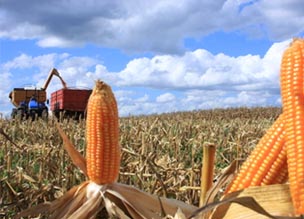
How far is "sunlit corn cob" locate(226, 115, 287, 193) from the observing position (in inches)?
87.9

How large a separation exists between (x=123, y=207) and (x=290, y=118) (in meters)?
2.19

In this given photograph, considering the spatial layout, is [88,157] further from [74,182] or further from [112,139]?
[74,182]

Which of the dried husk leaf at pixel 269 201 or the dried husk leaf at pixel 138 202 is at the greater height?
the dried husk leaf at pixel 269 201

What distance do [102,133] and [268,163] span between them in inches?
71.5

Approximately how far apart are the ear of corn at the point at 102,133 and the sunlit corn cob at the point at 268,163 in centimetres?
164

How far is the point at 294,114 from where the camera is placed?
2.07m

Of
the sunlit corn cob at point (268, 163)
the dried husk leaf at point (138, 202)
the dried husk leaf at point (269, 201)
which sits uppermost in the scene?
the sunlit corn cob at point (268, 163)

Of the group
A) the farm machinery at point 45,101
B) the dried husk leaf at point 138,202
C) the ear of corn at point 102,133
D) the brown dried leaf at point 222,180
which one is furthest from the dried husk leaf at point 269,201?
the farm machinery at point 45,101

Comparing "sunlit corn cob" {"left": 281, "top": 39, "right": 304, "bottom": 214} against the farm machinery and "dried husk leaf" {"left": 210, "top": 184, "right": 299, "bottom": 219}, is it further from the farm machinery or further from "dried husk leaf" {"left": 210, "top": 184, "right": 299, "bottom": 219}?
the farm machinery

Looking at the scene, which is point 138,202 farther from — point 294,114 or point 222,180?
point 294,114

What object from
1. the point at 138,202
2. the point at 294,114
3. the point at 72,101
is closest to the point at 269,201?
the point at 294,114

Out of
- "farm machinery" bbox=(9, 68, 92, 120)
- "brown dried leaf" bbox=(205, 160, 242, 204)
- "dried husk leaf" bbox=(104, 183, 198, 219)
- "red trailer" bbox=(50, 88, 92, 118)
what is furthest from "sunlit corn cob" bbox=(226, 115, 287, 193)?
Result: "red trailer" bbox=(50, 88, 92, 118)

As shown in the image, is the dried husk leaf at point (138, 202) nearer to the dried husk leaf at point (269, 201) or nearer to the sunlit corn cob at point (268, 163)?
the sunlit corn cob at point (268, 163)

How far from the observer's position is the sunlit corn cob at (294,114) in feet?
6.54
